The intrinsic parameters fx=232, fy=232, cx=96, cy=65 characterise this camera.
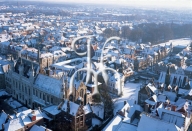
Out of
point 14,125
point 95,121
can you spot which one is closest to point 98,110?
point 95,121

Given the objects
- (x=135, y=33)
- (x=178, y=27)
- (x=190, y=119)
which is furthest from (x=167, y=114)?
(x=178, y=27)

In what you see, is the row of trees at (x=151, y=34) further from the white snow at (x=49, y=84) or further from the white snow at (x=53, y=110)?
the white snow at (x=53, y=110)

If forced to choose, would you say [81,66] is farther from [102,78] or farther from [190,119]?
[190,119]

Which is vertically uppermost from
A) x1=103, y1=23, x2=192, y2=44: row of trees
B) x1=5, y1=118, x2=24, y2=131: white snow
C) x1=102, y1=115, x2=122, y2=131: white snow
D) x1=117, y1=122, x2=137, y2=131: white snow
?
x1=103, y1=23, x2=192, y2=44: row of trees

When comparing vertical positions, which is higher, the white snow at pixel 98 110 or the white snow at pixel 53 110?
the white snow at pixel 53 110

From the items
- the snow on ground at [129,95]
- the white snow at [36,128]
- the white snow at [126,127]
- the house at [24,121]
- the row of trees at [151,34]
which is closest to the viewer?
the white snow at [36,128]

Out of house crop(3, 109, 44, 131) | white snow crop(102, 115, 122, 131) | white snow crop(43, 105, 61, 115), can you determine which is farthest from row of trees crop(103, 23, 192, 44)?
house crop(3, 109, 44, 131)

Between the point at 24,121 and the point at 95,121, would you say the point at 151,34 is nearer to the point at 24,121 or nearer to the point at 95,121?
the point at 95,121

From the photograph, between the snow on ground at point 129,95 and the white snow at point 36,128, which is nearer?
the white snow at point 36,128

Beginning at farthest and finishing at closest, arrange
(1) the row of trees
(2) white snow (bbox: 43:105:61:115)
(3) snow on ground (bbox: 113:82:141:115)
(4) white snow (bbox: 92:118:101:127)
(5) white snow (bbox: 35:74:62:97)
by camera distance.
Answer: (1) the row of trees, (3) snow on ground (bbox: 113:82:141:115), (4) white snow (bbox: 92:118:101:127), (5) white snow (bbox: 35:74:62:97), (2) white snow (bbox: 43:105:61:115)

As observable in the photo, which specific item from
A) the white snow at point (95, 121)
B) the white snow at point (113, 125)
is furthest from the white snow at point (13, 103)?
the white snow at point (113, 125)

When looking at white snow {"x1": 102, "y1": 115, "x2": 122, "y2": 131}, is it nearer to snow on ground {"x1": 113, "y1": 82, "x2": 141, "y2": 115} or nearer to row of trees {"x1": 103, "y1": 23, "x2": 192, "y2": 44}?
snow on ground {"x1": 113, "y1": 82, "x2": 141, "y2": 115}
